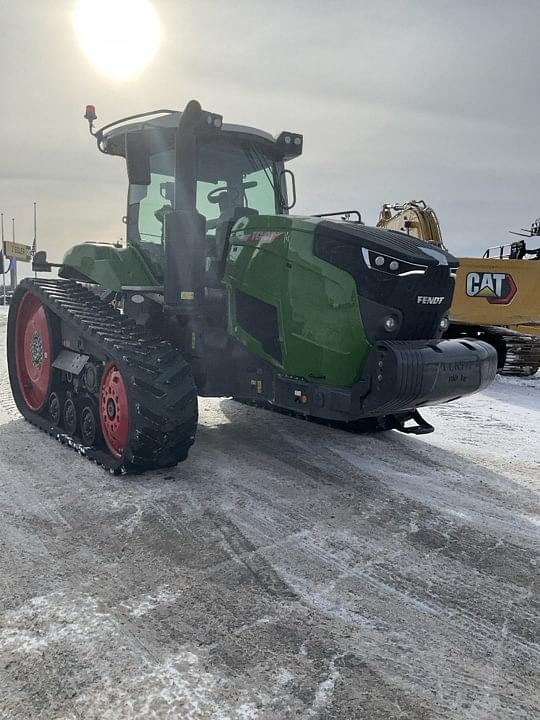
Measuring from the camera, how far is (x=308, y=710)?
79.5 inches

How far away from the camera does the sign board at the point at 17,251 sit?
45938mm

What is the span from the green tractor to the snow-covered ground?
0.53 m

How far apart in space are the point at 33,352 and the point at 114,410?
A: 1979 mm

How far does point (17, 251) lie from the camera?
49.0m

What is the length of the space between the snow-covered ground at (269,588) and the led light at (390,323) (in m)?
1.18

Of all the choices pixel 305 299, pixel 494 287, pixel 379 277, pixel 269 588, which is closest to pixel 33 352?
pixel 305 299

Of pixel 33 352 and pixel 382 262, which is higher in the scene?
pixel 382 262

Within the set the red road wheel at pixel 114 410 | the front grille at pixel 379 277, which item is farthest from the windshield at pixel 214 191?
the front grille at pixel 379 277

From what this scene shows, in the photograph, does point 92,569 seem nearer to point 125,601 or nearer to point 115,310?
point 125,601

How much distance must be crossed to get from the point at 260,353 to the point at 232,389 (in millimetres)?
432

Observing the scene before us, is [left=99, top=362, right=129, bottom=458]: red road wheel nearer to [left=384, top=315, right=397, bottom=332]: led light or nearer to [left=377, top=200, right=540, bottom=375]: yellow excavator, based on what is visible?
[left=384, top=315, right=397, bottom=332]: led light

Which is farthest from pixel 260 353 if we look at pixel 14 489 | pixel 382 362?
pixel 14 489

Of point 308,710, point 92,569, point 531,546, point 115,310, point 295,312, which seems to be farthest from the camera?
point 115,310

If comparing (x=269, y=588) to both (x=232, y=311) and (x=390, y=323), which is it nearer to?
(x=390, y=323)
